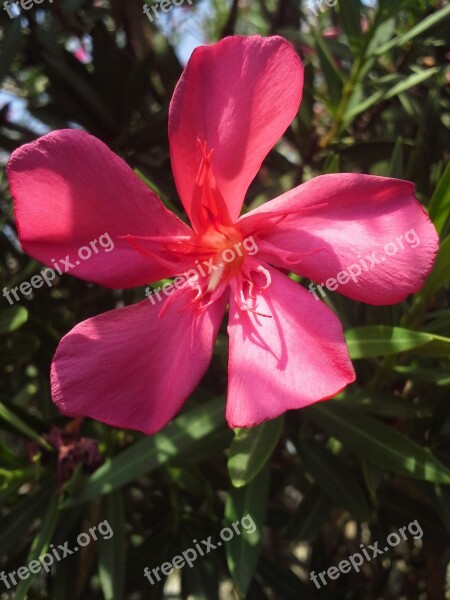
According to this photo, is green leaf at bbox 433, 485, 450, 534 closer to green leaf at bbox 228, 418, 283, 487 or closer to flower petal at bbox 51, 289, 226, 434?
green leaf at bbox 228, 418, 283, 487

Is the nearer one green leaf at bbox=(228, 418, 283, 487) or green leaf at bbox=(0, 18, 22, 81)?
green leaf at bbox=(228, 418, 283, 487)

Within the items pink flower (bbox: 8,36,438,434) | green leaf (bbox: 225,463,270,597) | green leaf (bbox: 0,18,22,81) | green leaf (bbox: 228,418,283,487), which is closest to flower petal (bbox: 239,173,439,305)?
pink flower (bbox: 8,36,438,434)

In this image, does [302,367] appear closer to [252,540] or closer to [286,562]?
[252,540]

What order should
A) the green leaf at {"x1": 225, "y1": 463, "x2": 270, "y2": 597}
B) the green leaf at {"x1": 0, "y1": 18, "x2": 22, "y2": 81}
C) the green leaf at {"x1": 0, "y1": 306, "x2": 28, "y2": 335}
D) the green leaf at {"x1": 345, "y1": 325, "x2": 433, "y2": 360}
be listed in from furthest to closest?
the green leaf at {"x1": 0, "y1": 18, "x2": 22, "y2": 81}, the green leaf at {"x1": 0, "y1": 306, "x2": 28, "y2": 335}, the green leaf at {"x1": 225, "y1": 463, "x2": 270, "y2": 597}, the green leaf at {"x1": 345, "y1": 325, "x2": 433, "y2": 360}

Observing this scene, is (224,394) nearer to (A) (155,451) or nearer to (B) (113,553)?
(A) (155,451)

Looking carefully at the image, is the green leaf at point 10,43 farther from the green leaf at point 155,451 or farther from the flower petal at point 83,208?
the green leaf at point 155,451

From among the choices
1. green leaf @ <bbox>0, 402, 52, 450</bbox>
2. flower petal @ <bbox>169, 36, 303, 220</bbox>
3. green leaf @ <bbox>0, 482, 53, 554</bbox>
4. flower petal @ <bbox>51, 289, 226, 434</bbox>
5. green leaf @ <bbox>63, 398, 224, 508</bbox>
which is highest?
flower petal @ <bbox>169, 36, 303, 220</bbox>

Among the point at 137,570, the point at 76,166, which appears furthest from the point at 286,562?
the point at 76,166

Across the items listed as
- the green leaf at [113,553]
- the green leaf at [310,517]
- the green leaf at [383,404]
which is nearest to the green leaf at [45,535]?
the green leaf at [113,553]
